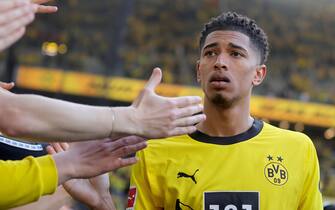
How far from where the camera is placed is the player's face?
2742mm

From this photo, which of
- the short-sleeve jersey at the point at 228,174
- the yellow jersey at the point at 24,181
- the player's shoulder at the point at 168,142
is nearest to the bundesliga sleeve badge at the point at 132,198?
the short-sleeve jersey at the point at 228,174

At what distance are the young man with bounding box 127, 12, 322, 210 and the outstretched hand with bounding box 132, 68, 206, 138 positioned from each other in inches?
28.2

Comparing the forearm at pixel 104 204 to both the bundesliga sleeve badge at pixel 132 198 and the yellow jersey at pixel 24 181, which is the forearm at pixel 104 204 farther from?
the yellow jersey at pixel 24 181

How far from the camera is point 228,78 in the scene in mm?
2742

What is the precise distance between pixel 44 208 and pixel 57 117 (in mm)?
788

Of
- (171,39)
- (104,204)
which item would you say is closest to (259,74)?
(104,204)

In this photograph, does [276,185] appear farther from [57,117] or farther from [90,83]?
[90,83]

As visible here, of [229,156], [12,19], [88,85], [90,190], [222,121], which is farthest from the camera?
[88,85]

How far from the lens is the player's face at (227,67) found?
9.00 feet

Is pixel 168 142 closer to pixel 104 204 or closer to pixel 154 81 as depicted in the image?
pixel 104 204

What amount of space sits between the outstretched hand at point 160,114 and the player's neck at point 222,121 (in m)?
0.87

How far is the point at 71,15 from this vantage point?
17.2 meters

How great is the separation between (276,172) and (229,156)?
22cm

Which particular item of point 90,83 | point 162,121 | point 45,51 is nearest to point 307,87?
point 90,83
